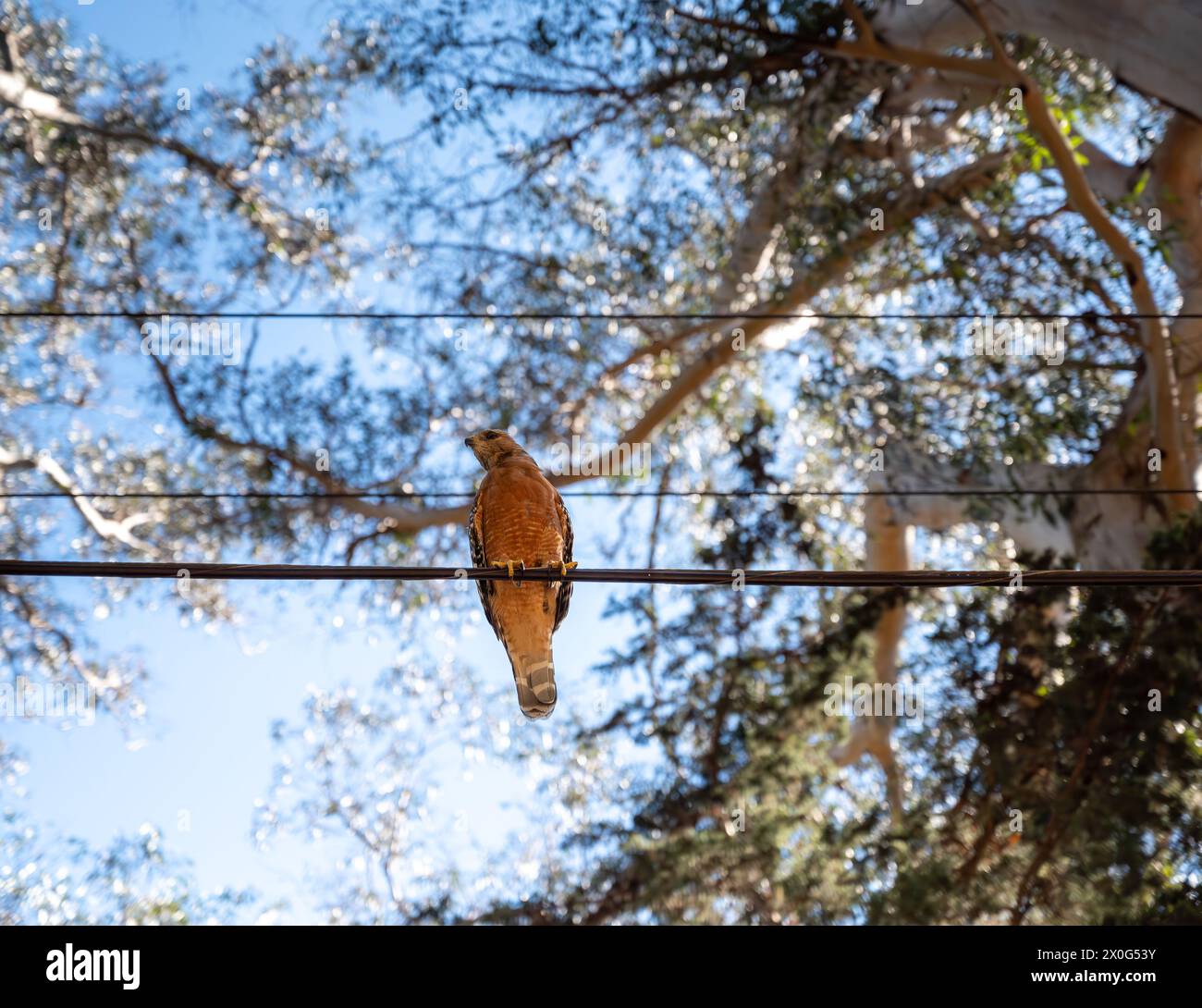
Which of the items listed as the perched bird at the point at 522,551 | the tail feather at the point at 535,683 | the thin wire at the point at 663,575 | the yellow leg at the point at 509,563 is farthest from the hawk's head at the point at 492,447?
the thin wire at the point at 663,575

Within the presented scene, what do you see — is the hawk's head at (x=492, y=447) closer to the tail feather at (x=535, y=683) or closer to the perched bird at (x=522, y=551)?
the perched bird at (x=522, y=551)

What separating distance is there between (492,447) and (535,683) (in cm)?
117

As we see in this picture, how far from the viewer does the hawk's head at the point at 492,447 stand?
4938 mm

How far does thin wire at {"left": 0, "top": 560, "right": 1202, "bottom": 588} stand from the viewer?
2.83 m

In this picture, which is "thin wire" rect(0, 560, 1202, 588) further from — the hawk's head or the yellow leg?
the hawk's head

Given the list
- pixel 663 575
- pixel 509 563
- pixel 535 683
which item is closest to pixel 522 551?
pixel 509 563

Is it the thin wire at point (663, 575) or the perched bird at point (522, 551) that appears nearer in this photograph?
the thin wire at point (663, 575)

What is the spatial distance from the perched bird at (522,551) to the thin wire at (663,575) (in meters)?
1.49

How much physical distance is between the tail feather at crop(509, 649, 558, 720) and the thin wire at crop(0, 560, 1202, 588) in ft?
4.25

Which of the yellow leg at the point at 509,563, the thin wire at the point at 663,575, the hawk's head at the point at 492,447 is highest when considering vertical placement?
the hawk's head at the point at 492,447

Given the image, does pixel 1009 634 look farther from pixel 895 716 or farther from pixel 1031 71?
pixel 1031 71

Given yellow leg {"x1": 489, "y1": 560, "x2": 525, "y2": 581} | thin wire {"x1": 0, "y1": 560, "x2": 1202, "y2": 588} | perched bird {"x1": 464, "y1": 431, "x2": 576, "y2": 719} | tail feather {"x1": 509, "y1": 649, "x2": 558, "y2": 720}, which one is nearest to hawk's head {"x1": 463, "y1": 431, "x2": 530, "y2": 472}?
perched bird {"x1": 464, "y1": 431, "x2": 576, "y2": 719}

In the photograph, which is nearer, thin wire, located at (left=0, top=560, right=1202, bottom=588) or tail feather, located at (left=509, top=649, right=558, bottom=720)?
thin wire, located at (left=0, top=560, right=1202, bottom=588)
